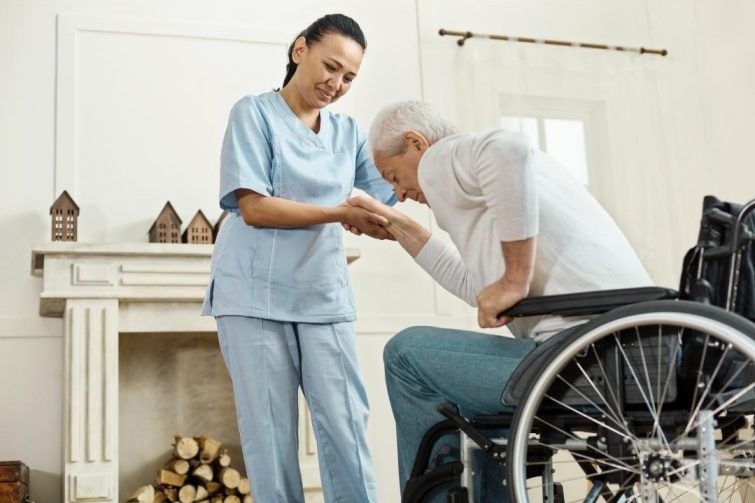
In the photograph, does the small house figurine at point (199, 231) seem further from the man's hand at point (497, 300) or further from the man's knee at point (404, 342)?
the man's hand at point (497, 300)

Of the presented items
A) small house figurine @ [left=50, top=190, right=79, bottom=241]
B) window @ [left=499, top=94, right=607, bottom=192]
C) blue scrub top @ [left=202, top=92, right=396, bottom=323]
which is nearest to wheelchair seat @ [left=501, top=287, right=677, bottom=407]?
blue scrub top @ [left=202, top=92, right=396, bottom=323]

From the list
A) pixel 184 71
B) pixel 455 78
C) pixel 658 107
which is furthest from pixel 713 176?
pixel 184 71

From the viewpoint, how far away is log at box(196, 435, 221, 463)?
3523 mm

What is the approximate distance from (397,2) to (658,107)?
1314mm

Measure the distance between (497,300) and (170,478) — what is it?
2219mm

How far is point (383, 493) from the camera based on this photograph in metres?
3.85

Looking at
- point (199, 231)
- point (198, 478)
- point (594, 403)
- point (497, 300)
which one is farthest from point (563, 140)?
point (594, 403)

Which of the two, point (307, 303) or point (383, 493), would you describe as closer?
point (307, 303)

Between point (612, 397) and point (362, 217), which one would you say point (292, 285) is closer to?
point (362, 217)

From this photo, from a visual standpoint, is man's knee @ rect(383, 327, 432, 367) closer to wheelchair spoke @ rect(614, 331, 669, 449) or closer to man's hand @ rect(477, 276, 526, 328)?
man's hand @ rect(477, 276, 526, 328)

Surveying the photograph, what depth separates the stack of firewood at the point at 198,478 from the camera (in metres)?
3.48

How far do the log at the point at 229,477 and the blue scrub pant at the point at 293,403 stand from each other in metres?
1.43

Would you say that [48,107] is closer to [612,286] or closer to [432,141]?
[432,141]

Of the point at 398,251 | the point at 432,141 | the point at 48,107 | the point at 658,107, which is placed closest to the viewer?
the point at 432,141
